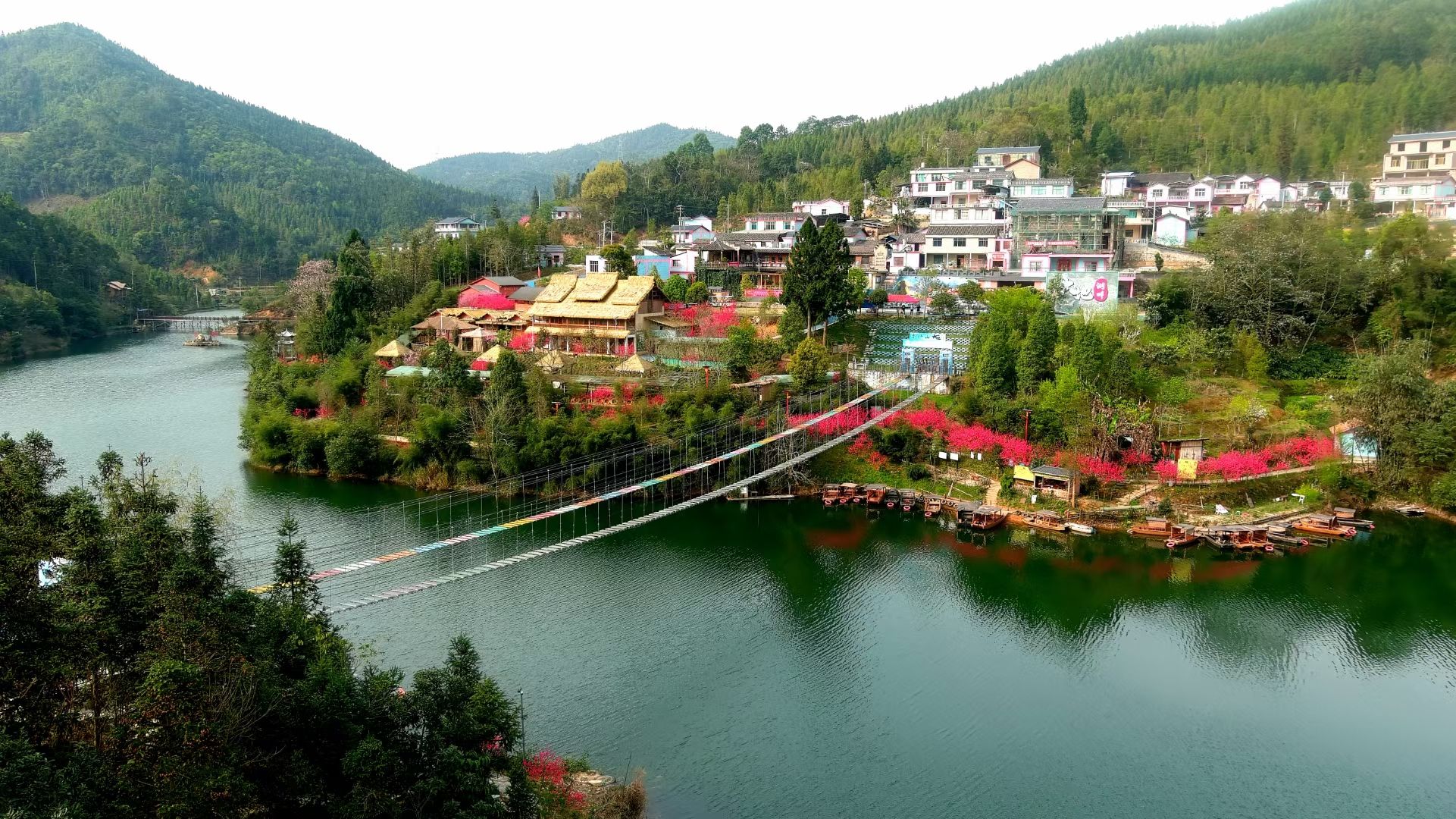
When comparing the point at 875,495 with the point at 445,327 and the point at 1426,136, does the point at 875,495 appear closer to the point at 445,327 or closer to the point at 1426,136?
the point at 445,327

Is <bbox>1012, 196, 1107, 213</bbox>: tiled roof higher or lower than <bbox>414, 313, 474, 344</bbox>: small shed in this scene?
higher

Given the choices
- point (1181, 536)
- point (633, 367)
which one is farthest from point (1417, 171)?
point (633, 367)

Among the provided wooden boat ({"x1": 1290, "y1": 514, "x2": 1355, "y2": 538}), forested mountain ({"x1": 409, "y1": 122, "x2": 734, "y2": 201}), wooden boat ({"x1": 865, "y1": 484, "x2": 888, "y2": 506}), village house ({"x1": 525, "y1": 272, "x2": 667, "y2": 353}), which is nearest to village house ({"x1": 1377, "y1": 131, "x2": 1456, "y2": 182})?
wooden boat ({"x1": 1290, "y1": 514, "x2": 1355, "y2": 538})

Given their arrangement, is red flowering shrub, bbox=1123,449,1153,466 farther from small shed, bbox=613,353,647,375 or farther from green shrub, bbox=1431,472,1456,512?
small shed, bbox=613,353,647,375

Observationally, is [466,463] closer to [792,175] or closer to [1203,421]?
[1203,421]

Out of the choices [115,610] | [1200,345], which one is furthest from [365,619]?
[1200,345]

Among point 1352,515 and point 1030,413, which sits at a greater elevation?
point 1030,413

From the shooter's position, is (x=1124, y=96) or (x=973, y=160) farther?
(x=1124, y=96)
